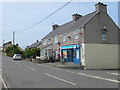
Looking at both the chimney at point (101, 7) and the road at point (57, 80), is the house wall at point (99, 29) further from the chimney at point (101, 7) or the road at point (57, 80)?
the road at point (57, 80)

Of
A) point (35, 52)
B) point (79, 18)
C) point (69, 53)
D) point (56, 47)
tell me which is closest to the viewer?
point (69, 53)

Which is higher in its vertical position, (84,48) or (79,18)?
(79,18)

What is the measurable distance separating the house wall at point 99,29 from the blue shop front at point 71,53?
2453 mm

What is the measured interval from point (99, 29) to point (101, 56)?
14.2ft

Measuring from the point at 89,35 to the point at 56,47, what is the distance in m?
11.6

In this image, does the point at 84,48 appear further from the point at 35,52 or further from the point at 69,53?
the point at 35,52

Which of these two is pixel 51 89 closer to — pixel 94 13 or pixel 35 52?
pixel 94 13

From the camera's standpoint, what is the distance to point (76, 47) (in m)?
31.1

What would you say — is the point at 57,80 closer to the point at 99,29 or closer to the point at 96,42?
the point at 96,42

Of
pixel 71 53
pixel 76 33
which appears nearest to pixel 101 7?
pixel 76 33

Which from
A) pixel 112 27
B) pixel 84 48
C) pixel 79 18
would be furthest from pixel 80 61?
pixel 79 18

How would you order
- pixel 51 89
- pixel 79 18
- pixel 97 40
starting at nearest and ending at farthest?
pixel 51 89, pixel 97 40, pixel 79 18

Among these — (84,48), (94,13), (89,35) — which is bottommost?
(84,48)

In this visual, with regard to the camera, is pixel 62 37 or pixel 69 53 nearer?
pixel 69 53
